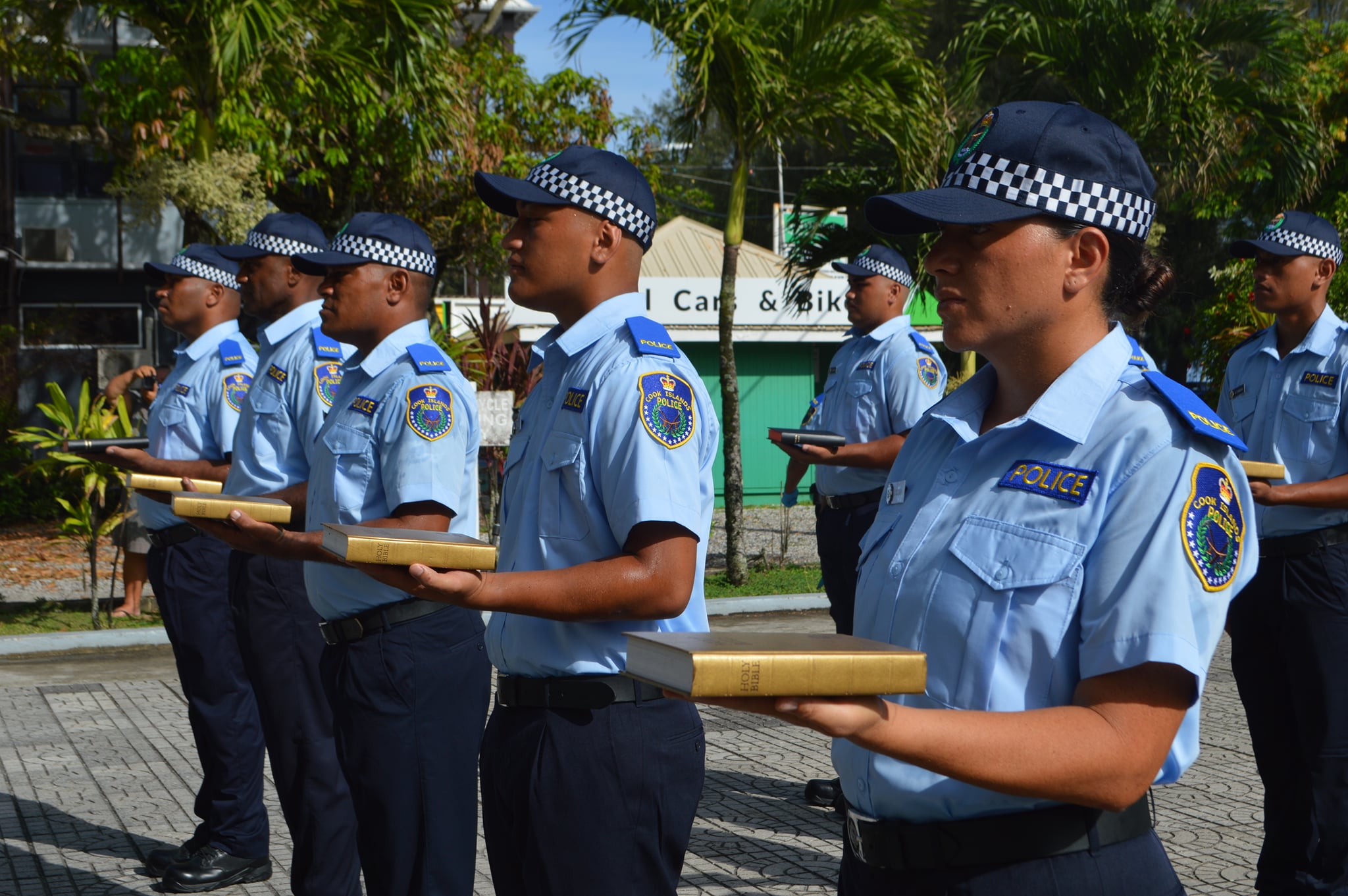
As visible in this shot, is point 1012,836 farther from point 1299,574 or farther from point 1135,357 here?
point 1299,574

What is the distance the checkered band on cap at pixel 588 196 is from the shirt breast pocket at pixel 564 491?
0.54 m

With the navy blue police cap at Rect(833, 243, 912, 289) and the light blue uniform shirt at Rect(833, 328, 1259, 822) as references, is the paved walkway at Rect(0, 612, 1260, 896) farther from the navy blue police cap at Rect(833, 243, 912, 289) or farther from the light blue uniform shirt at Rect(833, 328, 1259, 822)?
the light blue uniform shirt at Rect(833, 328, 1259, 822)

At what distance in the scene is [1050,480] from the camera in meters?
1.72

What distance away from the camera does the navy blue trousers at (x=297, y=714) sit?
4.15 meters

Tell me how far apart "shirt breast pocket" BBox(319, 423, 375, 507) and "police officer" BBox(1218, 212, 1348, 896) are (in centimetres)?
260

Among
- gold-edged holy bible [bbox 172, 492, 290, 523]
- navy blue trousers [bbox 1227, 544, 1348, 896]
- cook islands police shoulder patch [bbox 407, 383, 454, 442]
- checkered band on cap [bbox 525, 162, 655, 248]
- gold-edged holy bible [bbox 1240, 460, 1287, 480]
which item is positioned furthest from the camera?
navy blue trousers [bbox 1227, 544, 1348, 896]

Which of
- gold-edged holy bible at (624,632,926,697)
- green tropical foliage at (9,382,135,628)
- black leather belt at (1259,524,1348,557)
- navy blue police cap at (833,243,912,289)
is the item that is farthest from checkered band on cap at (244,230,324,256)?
green tropical foliage at (9,382,135,628)

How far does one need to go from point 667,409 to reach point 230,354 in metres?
3.55

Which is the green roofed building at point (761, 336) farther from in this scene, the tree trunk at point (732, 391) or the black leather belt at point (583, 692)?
the black leather belt at point (583, 692)

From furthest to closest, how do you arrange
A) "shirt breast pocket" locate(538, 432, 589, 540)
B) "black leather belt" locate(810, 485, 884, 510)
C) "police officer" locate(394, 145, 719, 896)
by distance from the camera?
1. "black leather belt" locate(810, 485, 884, 510)
2. "shirt breast pocket" locate(538, 432, 589, 540)
3. "police officer" locate(394, 145, 719, 896)

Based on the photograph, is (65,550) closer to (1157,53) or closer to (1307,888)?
(1157,53)

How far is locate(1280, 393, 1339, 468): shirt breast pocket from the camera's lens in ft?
14.7

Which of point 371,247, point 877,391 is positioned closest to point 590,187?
point 371,247

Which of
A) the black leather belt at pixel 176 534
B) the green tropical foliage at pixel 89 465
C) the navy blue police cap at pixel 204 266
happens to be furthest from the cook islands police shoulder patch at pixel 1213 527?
the green tropical foliage at pixel 89 465
